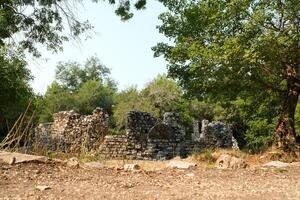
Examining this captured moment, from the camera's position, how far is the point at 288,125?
480 inches

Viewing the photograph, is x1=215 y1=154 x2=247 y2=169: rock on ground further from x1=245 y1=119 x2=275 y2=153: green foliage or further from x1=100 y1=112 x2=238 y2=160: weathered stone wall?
x1=245 y1=119 x2=275 y2=153: green foliage

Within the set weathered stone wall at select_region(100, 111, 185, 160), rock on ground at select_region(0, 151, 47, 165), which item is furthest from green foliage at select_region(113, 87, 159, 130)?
rock on ground at select_region(0, 151, 47, 165)

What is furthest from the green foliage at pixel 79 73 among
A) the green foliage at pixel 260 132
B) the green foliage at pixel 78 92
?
the green foliage at pixel 260 132

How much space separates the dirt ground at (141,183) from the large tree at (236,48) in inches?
144

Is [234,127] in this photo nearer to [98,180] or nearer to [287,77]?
[287,77]

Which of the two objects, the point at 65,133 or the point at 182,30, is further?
the point at 65,133

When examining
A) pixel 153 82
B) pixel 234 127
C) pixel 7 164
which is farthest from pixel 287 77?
pixel 153 82

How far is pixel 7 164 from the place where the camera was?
6.82 meters

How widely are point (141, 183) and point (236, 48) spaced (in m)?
4.99

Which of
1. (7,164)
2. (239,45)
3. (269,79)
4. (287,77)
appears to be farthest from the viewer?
(269,79)

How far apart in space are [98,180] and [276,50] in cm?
609

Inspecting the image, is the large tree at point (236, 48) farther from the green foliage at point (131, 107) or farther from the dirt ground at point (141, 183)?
the green foliage at point (131, 107)

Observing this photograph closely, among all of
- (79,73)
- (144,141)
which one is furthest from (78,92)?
(144,141)

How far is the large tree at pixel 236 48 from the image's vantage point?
9961 millimetres
